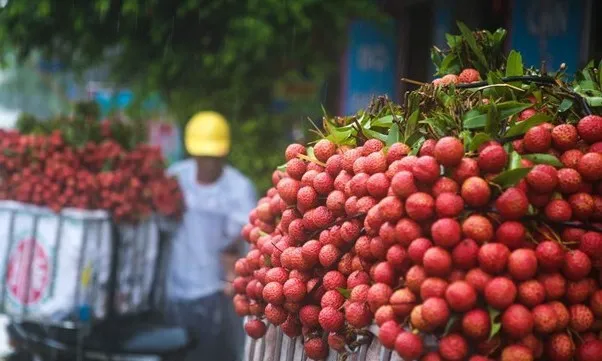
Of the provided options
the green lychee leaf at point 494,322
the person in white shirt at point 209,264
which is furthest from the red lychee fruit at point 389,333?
the person in white shirt at point 209,264

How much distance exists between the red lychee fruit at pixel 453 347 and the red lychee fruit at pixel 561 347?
0.71ft

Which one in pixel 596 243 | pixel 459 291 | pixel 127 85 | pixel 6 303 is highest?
pixel 127 85

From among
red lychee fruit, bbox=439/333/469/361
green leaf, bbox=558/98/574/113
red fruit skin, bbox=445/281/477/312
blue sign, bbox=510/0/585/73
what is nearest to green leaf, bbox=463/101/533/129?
green leaf, bbox=558/98/574/113

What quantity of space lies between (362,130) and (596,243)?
0.78 metres

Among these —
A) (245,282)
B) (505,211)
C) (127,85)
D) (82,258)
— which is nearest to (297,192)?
(245,282)

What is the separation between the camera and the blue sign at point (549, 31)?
483cm

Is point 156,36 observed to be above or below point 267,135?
above

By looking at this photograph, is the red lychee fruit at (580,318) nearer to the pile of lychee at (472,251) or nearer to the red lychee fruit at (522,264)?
the pile of lychee at (472,251)

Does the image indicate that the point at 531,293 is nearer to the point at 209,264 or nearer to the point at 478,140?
the point at 478,140

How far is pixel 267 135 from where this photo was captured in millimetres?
7961

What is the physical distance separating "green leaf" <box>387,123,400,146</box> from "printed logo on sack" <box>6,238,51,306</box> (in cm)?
320

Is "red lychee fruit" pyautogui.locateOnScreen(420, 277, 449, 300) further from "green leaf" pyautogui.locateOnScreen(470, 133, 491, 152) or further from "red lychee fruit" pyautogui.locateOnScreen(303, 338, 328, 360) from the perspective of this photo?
"red lychee fruit" pyautogui.locateOnScreen(303, 338, 328, 360)

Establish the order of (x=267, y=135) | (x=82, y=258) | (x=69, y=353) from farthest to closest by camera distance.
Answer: (x=267, y=135) < (x=69, y=353) < (x=82, y=258)

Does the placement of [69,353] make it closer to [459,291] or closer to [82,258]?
[82,258]
